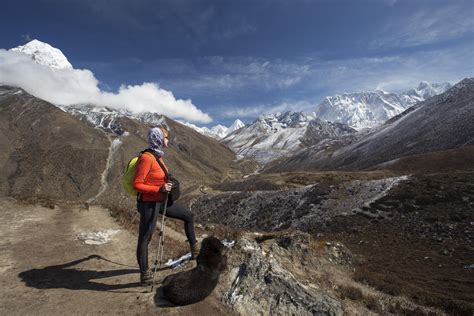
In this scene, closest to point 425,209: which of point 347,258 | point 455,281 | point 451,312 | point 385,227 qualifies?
point 385,227

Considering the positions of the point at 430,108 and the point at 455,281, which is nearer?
the point at 455,281

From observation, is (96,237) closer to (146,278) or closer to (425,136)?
(146,278)

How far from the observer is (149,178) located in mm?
8914

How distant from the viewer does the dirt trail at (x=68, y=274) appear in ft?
27.5

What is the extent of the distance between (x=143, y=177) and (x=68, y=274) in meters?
4.95

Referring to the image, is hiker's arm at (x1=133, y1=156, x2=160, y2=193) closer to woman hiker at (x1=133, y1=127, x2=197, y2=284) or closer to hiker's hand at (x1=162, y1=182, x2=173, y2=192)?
woman hiker at (x1=133, y1=127, x2=197, y2=284)

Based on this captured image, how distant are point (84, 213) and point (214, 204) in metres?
61.6

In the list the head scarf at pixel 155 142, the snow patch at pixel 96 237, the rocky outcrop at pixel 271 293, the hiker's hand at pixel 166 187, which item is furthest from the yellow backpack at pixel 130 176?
the snow patch at pixel 96 237

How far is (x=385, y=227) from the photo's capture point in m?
38.2

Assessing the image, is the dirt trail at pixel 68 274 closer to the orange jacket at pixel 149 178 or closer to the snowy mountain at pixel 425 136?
the orange jacket at pixel 149 178

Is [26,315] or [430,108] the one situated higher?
[430,108]

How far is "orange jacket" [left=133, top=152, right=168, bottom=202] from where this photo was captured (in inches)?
344

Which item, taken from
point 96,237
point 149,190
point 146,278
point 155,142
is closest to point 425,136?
point 96,237

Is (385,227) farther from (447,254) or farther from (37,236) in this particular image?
(37,236)
